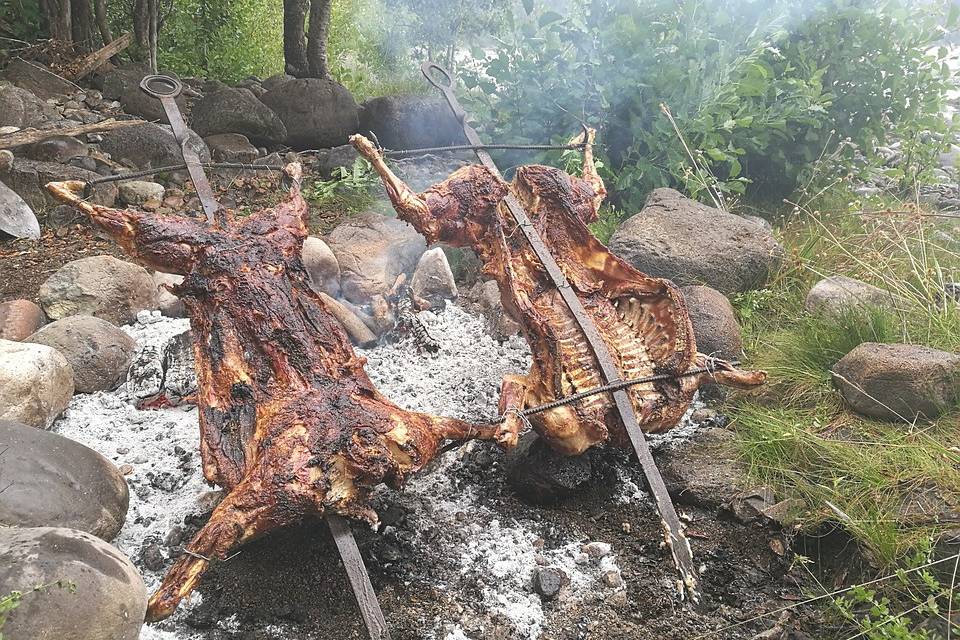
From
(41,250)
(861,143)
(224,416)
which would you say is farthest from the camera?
(861,143)

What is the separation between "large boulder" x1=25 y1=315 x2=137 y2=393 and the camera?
139 inches

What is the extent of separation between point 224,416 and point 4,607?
105cm

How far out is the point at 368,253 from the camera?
180 inches

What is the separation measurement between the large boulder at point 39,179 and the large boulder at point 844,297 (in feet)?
17.2

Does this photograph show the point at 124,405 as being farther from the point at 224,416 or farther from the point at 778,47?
the point at 778,47

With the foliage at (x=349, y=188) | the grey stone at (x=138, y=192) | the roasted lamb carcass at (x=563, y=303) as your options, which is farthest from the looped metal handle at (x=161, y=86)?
the grey stone at (x=138, y=192)

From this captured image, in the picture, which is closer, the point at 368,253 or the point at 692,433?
the point at 692,433

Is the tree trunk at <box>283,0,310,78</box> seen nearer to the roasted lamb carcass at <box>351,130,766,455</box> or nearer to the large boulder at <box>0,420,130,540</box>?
the roasted lamb carcass at <box>351,130,766,455</box>

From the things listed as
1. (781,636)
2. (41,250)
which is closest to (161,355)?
(41,250)

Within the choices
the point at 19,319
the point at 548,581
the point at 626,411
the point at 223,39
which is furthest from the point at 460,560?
the point at 223,39

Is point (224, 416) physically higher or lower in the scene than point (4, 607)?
lower

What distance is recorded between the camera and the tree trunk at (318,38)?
7.57m

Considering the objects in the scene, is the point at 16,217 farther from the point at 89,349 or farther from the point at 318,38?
the point at 318,38

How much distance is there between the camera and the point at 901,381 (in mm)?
2934
